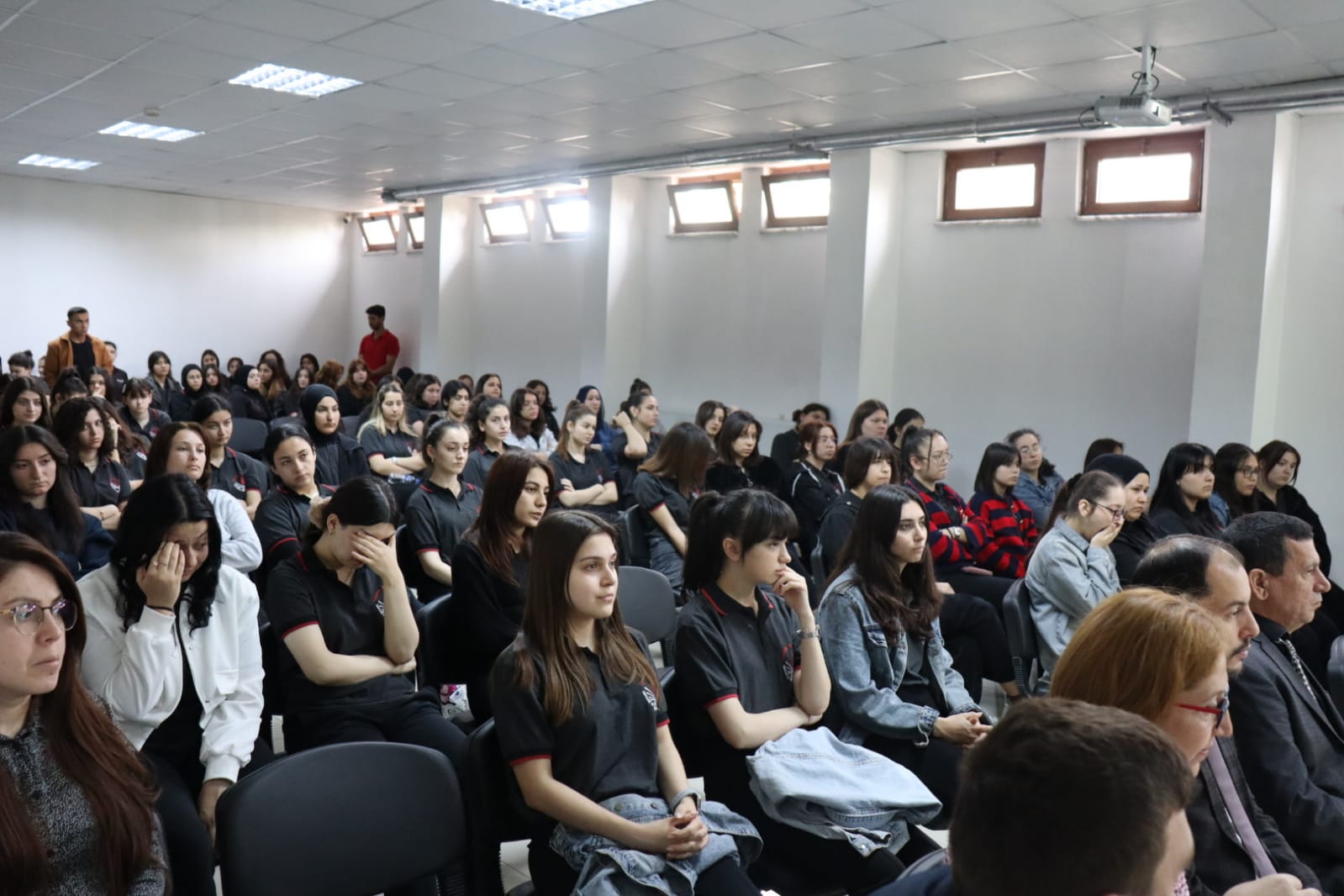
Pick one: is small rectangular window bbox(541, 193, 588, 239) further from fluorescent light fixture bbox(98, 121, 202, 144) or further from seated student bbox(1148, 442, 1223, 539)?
seated student bbox(1148, 442, 1223, 539)

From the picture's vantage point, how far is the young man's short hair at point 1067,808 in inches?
38.6

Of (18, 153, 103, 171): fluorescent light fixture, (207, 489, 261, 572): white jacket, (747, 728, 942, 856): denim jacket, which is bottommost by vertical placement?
(747, 728, 942, 856): denim jacket

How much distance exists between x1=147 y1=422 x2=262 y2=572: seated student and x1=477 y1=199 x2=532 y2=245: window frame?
27.0 ft

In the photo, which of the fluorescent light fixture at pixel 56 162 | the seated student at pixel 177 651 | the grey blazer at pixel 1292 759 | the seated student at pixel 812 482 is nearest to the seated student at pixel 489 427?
the seated student at pixel 812 482

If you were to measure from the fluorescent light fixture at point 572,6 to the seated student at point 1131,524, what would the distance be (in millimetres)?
3210

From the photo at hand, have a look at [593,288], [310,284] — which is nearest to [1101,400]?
[593,288]

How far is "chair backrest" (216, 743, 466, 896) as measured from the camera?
72.4 inches

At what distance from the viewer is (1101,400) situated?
753 cm

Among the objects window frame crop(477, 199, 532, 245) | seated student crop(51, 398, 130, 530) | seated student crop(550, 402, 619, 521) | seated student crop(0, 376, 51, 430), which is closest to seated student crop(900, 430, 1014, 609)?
seated student crop(550, 402, 619, 521)

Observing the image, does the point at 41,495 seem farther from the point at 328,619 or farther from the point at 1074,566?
the point at 1074,566

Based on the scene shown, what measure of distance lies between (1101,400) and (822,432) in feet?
9.65

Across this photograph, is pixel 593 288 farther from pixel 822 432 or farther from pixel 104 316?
pixel 104 316

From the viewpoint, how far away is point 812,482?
5770mm

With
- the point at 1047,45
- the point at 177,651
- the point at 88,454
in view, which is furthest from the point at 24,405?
the point at 1047,45
